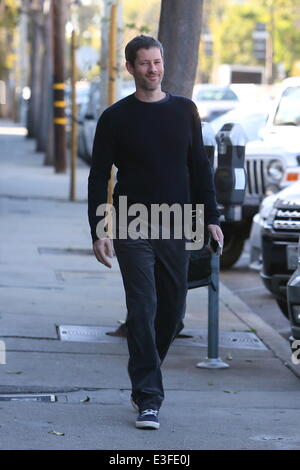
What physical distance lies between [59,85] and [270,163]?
494 inches

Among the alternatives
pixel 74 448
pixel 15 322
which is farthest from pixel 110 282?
pixel 74 448

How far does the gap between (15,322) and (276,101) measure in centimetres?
592

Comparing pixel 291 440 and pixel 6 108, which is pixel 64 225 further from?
Result: pixel 6 108

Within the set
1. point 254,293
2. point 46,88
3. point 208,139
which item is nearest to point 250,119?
point 254,293

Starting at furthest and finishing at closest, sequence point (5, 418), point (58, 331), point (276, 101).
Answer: point (276, 101) → point (58, 331) → point (5, 418)

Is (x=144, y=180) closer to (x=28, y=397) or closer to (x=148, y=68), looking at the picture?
(x=148, y=68)

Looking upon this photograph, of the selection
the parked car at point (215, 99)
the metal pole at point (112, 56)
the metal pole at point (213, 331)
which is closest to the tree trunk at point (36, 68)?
the parked car at point (215, 99)

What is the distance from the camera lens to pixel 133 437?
6539mm

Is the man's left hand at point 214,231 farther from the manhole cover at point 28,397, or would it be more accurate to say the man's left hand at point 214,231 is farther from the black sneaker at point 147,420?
the manhole cover at point 28,397

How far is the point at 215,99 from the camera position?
33281mm

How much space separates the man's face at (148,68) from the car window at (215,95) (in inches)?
1033

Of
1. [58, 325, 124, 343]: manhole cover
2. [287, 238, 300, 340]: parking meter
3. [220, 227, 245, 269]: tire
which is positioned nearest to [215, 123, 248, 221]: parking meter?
[287, 238, 300, 340]: parking meter

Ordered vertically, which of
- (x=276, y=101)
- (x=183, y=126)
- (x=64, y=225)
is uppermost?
(x=183, y=126)

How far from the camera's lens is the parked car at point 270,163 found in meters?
13.8
